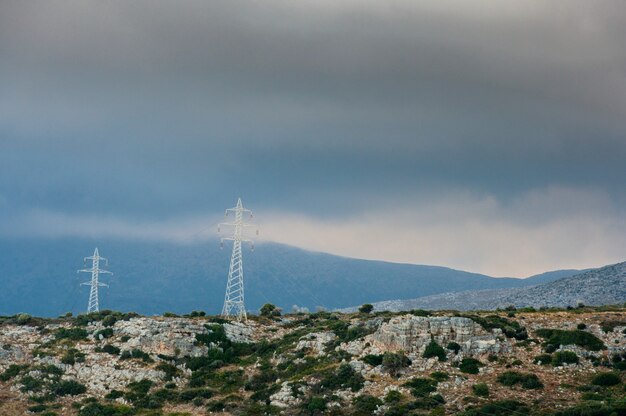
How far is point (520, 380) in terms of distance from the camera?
7762cm

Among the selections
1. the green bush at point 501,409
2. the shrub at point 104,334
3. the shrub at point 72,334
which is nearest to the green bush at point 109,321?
the shrub at point 104,334

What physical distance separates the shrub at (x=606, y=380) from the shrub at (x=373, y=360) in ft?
76.3

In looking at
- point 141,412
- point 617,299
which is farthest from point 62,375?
point 617,299

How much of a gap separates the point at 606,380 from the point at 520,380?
8.56 m

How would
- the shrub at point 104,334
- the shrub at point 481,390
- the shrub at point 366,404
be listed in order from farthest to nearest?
the shrub at point 104,334 → the shrub at point 366,404 → the shrub at point 481,390

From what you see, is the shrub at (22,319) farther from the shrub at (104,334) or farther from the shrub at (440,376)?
the shrub at (440,376)

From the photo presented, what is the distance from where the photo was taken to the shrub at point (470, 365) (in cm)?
8156

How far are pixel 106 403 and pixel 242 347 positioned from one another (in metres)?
21.3

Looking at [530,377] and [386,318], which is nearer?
[530,377]

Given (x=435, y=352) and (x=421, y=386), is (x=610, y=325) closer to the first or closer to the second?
(x=435, y=352)

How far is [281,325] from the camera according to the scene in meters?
115

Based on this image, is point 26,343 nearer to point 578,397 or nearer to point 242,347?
point 242,347

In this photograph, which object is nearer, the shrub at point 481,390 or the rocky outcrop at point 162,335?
the shrub at point 481,390

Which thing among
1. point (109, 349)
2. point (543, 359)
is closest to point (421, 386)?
point (543, 359)
